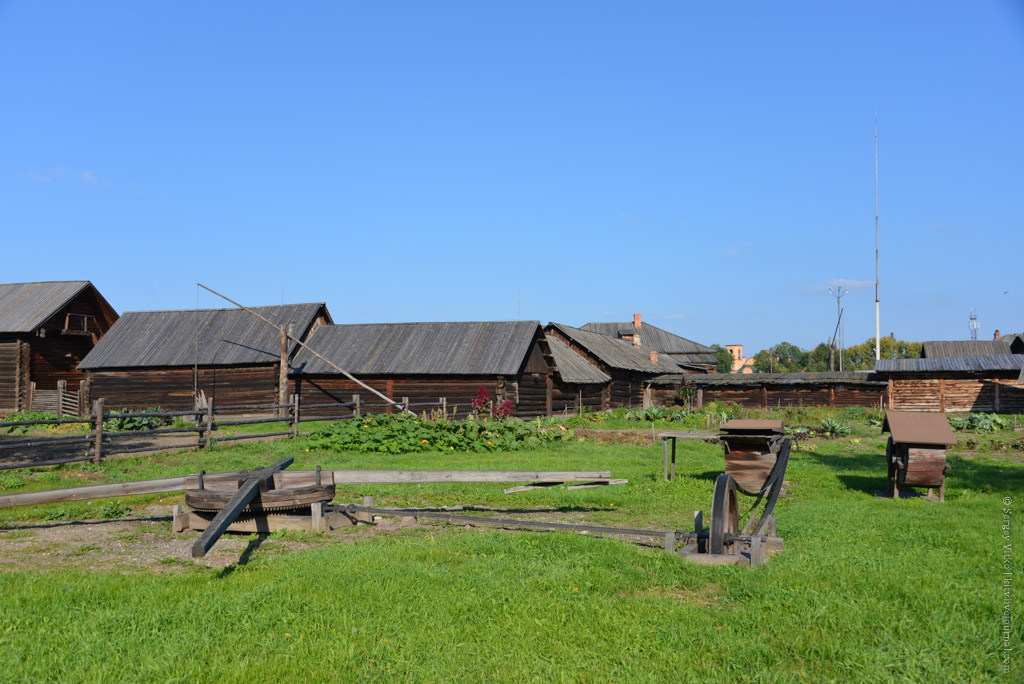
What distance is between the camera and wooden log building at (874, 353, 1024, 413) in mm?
35344

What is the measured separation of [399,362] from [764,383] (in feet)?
71.6

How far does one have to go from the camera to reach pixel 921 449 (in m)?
10.3

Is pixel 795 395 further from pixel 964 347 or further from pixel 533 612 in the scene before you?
pixel 533 612

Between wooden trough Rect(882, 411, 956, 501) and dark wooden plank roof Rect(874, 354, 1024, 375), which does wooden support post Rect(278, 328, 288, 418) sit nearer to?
wooden trough Rect(882, 411, 956, 501)

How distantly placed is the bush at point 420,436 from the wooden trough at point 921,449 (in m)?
9.61

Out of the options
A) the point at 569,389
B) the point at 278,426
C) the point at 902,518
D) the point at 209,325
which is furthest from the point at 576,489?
the point at 209,325

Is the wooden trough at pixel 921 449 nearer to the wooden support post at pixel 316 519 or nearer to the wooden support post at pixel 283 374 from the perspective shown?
the wooden support post at pixel 316 519

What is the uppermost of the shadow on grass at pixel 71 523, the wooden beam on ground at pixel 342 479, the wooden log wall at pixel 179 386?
the wooden log wall at pixel 179 386

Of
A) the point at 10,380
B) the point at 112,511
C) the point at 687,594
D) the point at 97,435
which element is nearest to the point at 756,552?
the point at 687,594

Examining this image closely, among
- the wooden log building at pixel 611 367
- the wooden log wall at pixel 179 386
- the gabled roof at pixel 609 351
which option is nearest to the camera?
the wooden log wall at pixel 179 386

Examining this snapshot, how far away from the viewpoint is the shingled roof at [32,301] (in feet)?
110

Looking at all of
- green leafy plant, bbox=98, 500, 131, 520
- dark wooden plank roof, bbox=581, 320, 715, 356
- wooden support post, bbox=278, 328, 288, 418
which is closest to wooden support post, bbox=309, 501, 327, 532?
green leafy plant, bbox=98, 500, 131, 520

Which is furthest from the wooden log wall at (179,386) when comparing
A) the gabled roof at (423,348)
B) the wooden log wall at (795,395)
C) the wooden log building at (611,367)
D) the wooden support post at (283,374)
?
→ the wooden log wall at (795,395)

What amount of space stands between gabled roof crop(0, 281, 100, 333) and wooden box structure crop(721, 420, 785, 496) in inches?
1328
